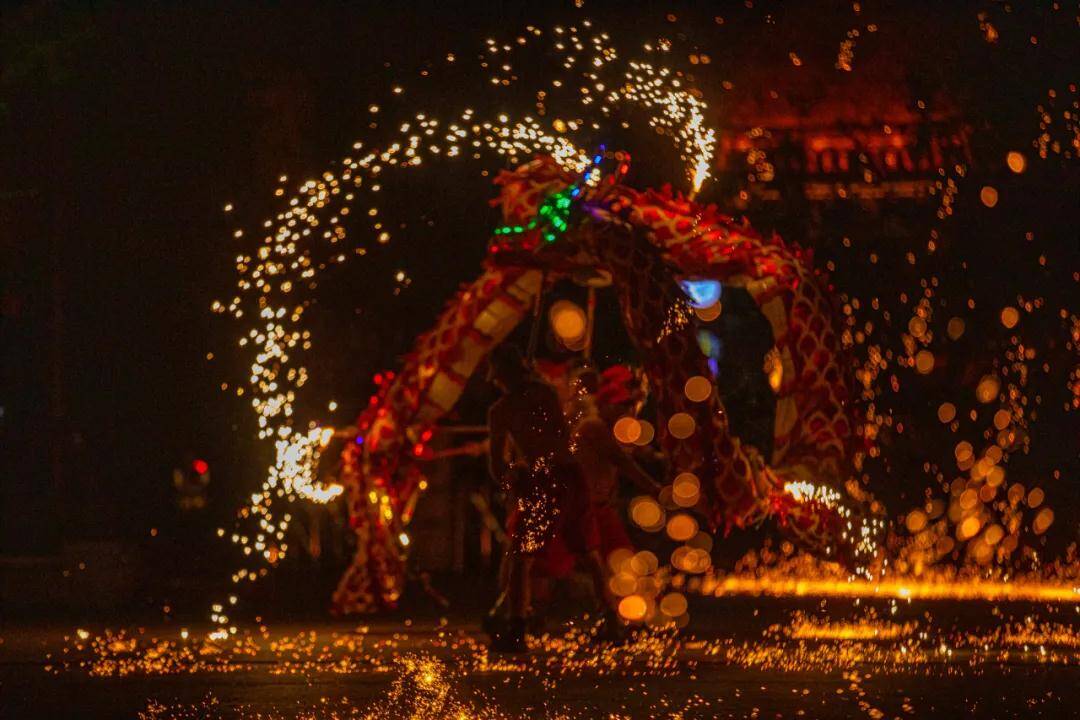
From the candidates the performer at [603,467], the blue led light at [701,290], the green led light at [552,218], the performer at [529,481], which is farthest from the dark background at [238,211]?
the performer at [529,481]

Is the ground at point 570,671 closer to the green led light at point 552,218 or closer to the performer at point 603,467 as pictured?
the performer at point 603,467

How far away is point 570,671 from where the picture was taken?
9945 millimetres

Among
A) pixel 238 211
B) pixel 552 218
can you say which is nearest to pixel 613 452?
pixel 552 218

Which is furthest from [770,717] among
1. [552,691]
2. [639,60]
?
[639,60]

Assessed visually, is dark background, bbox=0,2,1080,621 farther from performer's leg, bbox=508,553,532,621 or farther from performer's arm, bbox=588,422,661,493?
performer's leg, bbox=508,553,532,621

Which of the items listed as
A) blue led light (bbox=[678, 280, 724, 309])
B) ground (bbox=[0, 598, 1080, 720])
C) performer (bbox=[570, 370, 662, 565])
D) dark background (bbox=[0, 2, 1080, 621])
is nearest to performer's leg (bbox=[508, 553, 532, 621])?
ground (bbox=[0, 598, 1080, 720])

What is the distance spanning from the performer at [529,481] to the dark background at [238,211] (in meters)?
6.19

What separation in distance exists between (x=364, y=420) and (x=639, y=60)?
5618 mm

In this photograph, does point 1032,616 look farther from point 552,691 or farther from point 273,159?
point 273,159

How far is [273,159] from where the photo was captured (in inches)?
765

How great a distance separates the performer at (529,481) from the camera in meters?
11.0

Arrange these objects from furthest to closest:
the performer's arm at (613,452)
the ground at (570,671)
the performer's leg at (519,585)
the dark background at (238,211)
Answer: the dark background at (238,211) → the performer's arm at (613,452) → the performer's leg at (519,585) → the ground at (570,671)

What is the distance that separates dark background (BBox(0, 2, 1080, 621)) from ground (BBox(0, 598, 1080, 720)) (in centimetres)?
528

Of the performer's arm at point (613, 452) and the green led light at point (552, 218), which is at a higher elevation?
the green led light at point (552, 218)
